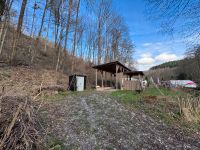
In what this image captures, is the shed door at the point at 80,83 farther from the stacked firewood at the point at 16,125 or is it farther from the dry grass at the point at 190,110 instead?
the stacked firewood at the point at 16,125

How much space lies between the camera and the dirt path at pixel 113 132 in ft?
11.3

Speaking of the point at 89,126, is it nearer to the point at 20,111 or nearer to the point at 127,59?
the point at 20,111

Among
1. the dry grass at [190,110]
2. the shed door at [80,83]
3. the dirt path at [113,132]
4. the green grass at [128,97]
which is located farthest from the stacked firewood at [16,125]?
the shed door at [80,83]

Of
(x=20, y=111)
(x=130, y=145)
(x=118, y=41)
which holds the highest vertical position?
(x=118, y=41)

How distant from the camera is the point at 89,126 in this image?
437cm

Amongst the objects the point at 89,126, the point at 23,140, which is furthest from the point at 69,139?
the point at 23,140

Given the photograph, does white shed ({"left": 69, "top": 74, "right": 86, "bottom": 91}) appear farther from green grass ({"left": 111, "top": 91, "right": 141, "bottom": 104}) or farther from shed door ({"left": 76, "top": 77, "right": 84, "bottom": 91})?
green grass ({"left": 111, "top": 91, "right": 141, "bottom": 104})

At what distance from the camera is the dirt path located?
3459 millimetres

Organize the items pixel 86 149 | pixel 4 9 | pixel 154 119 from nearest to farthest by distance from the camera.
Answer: pixel 86 149 < pixel 154 119 < pixel 4 9

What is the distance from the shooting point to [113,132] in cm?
405

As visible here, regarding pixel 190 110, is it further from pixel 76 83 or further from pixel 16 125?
pixel 76 83

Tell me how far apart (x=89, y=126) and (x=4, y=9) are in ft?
29.7

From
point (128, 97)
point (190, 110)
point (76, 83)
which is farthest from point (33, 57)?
point (190, 110)

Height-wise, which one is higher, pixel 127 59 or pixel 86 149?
pixel 127 59
